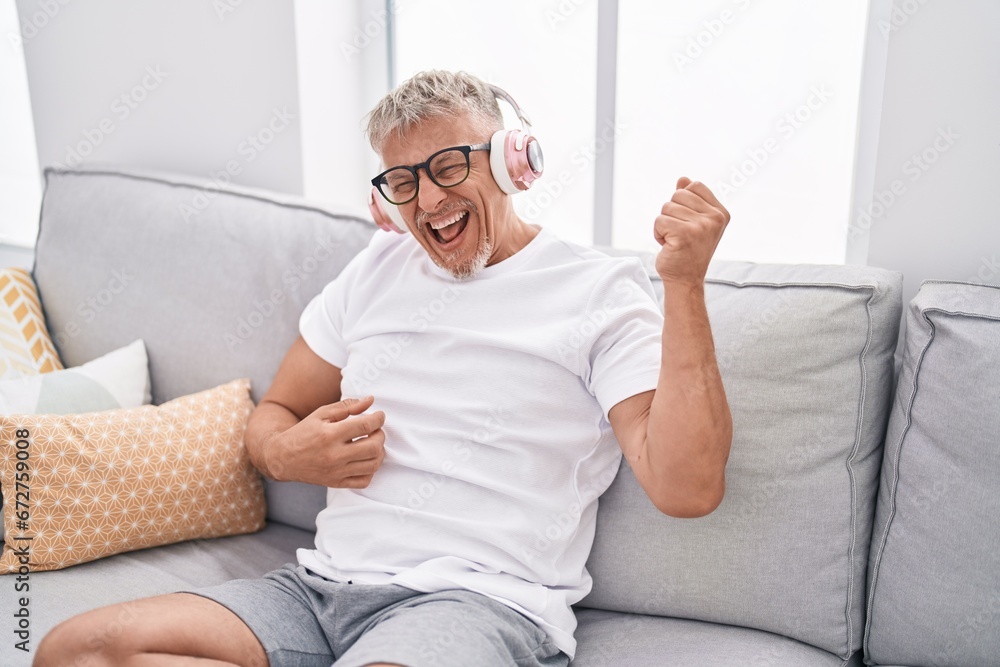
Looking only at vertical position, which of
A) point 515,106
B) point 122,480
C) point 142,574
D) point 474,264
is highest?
point 515,106

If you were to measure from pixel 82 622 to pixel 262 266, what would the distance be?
0.85m

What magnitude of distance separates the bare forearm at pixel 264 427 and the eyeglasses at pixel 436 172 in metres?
A: 0.49

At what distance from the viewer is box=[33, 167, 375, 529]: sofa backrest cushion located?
5.82ft

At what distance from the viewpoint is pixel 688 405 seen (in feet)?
3.79

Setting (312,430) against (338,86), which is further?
(338,86)

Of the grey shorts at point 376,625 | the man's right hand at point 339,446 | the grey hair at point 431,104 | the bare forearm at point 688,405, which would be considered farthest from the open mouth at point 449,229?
the grey shorts at point 376,625

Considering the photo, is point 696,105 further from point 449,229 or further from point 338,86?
point 338,86

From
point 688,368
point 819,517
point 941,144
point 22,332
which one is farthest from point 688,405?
point 22,332

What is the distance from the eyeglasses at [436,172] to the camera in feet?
4.57

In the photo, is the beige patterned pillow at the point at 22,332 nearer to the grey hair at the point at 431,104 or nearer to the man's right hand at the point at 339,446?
the man's right hand at the point at 339,446

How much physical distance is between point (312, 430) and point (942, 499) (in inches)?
40.1

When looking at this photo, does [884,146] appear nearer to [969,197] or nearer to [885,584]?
[969,197]

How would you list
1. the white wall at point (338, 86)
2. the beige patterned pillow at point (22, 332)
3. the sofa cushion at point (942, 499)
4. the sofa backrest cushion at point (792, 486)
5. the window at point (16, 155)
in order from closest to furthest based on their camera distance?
the sofa cushion at point (942, 499), the sofa backrest cushion at point (792, 486), the beige patterned pillow at point (22, 332), the white wall at point (338, 86), the window at point (16, 155)

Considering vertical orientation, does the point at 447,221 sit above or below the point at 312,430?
above
